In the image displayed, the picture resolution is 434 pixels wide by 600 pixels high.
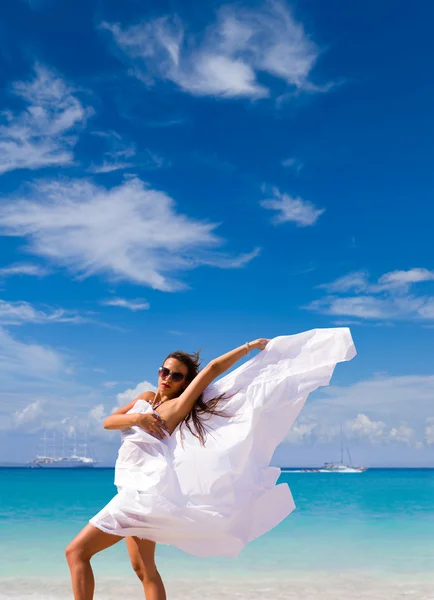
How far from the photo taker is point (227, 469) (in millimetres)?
4062

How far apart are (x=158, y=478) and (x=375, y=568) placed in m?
9.57

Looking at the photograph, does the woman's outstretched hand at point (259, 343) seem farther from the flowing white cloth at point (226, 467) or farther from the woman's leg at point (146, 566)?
the woman's leg at point (146, 566)

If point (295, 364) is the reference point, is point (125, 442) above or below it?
below

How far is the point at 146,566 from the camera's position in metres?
4.23

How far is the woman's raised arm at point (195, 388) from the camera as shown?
4.18 m

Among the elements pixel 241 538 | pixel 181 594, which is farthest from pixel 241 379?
A: pixel 181 594

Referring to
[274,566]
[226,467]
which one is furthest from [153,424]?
[274,566]

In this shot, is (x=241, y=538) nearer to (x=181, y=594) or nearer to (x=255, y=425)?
(x=255, y=425)

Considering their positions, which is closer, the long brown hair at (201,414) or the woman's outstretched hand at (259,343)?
the long brown hair at (201,414)

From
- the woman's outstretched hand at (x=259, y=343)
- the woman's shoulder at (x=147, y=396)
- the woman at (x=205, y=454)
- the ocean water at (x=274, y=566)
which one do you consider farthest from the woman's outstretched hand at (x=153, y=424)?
the ocean water at (x=274, y=566)

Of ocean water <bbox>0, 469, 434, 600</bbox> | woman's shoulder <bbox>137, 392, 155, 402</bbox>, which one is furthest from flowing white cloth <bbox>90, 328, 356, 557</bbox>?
ocean water <bbox>0, 469, 434, 600</bbox>

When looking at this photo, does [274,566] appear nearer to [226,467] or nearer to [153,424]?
[226,467]

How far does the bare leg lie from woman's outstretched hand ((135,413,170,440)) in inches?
25.7

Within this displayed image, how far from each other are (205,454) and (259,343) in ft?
2.86
